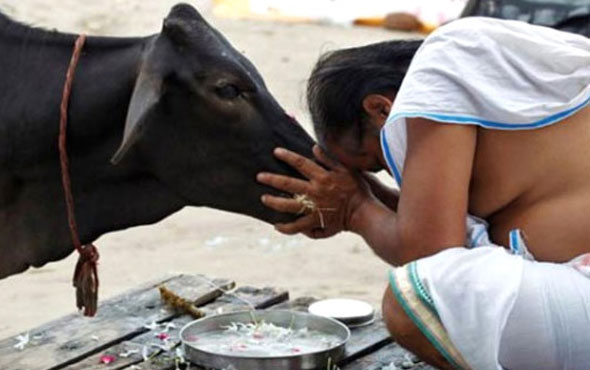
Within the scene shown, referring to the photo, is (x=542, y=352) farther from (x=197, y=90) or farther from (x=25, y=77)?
(x=25, y=77)

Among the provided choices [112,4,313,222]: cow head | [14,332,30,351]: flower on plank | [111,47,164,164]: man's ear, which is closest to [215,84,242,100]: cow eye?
[112,4,313,222]: cow head

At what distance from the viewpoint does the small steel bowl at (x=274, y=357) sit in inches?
140

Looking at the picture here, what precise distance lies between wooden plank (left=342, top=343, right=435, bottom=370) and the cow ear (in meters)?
0.95

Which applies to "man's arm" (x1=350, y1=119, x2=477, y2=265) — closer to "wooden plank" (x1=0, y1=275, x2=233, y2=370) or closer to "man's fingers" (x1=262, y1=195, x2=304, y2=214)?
"man's fingers" (x1=262, y1=195, x2=304, y2=214)

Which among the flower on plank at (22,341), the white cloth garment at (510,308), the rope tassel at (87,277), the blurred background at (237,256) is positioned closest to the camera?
A: the white cloth garment at (510,308)

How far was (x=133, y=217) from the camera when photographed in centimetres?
368

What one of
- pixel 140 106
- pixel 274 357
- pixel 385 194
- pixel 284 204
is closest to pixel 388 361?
pixel 274 357

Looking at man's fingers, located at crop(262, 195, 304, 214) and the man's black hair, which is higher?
the man's black hair

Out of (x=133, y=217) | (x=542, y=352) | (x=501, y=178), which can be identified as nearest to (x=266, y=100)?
(x=133, y=217)

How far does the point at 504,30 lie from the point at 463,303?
658mm

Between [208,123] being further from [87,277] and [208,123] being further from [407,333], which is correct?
[407,333]

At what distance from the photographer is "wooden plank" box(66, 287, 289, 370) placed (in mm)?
3799

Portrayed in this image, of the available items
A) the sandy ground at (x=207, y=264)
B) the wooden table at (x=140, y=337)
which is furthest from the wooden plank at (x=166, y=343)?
the sandy ground at (x=207, y=264)

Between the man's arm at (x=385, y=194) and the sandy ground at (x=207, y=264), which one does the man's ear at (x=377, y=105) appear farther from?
the sandy ground at (x=207, y=264)
